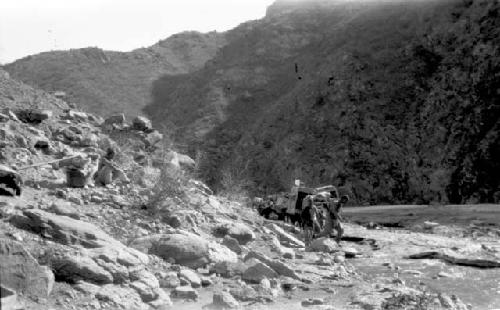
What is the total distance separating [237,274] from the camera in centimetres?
719

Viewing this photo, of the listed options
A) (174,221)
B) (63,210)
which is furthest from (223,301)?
(174,221)

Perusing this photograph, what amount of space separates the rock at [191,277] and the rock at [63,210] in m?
1.70

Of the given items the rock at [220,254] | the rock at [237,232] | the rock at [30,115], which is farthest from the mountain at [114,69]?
the rock at [220,254]

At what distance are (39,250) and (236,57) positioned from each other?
64828mm

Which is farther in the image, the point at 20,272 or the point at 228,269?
the point at 228,269

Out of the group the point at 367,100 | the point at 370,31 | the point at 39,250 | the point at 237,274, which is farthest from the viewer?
the point at 370,31

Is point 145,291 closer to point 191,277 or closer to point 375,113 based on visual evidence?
point 191,277

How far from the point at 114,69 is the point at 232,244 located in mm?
67169

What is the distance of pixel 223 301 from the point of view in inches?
229

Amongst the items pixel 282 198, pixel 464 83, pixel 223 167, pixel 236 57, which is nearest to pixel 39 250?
pixel 282 198

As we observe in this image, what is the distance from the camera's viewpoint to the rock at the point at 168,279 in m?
6.23

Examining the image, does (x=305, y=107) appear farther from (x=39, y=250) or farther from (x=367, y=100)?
(x=39, y=250)

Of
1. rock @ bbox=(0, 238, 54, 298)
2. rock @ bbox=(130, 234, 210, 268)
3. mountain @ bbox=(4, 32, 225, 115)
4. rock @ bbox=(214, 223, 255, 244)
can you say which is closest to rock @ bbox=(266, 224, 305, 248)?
rock @ bbox=(214, 223, 255, 244)

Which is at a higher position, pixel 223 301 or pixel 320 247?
pixel 223 301
